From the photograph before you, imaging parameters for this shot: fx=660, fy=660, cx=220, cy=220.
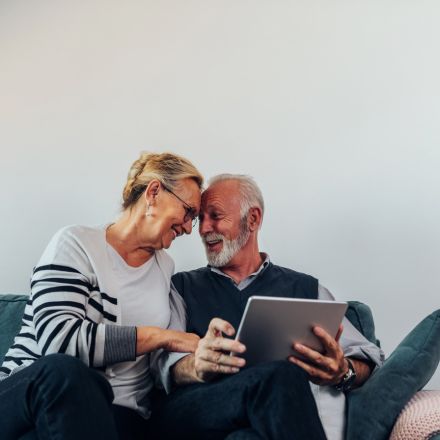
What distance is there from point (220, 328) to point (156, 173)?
0.55 meters

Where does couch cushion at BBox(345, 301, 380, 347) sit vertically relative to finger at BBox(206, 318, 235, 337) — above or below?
below

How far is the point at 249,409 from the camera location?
1490 millimetres

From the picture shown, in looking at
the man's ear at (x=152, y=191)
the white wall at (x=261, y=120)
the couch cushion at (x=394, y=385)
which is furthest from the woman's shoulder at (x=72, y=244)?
the couch cushion at (x=394, y=385)

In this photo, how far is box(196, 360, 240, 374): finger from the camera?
63.4 inches

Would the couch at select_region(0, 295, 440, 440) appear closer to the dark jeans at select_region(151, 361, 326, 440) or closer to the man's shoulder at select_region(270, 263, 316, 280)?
the dark jeans at select_region(151, 361, 326, 440)

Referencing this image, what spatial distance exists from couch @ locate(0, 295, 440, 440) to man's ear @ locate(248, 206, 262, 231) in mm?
647

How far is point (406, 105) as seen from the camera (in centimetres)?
236

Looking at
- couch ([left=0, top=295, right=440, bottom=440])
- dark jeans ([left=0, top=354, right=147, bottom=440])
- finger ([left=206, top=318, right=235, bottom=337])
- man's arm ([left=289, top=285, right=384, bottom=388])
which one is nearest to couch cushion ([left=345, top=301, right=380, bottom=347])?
man's arm ([left=289, top=285, right=384, bottom=388])

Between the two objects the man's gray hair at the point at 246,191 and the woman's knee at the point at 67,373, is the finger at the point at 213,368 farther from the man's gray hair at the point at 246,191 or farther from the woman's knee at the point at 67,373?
the man's gray hair at the point at 246,191

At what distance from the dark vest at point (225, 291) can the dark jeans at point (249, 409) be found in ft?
1.11

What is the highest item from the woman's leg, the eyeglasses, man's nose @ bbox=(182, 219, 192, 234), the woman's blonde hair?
the woman's blonde hair

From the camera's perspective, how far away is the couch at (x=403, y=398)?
1527 millimetres

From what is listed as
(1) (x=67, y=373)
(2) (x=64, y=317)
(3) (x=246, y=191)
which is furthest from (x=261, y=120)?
(1) (x=67, y=373)

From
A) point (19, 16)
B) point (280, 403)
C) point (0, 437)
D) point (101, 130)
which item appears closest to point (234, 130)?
point (101, 130)
